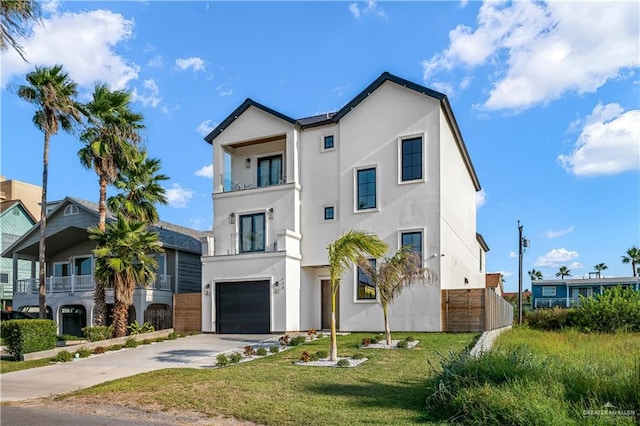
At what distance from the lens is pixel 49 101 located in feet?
76.1

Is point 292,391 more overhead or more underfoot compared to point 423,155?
more underfoot

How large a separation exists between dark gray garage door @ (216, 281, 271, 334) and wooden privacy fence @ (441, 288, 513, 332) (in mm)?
7677

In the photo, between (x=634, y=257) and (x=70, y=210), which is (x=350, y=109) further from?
(x=634, y=257)

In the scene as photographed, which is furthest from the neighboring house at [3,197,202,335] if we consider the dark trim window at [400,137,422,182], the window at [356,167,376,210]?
the dark trim window at [400,137,422,182]

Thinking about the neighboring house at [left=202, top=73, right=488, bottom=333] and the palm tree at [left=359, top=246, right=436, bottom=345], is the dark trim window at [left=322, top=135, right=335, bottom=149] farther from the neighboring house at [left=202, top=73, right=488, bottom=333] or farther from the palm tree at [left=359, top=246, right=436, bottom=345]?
the palm tree at [left=359, top=246, right=436, bottom=345]

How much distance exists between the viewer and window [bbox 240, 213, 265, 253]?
24.2 meters

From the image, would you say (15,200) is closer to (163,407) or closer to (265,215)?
(265,215)

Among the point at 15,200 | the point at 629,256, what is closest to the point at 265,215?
the point at 15,200

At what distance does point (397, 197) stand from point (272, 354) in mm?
9332

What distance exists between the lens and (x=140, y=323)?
2605 centimetres

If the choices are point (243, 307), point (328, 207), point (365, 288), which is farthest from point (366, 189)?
point (243, 307)

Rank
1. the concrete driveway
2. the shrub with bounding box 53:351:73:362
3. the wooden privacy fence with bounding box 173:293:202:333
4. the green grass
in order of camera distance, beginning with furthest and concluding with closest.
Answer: the wooden privacy fence with bounding box 173:293:202:333
the shrub with bounding box 53:351:73:362
the concrete driveway
the green grass

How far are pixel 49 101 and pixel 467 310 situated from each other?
65.8ft

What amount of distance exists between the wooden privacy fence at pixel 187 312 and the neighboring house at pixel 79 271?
181 centimetres
